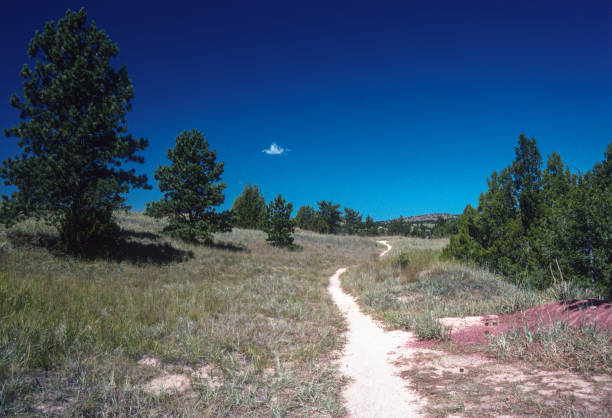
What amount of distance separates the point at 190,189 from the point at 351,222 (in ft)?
196

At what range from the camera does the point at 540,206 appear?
11.9 meters

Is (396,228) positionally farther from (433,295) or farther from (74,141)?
(74,141)

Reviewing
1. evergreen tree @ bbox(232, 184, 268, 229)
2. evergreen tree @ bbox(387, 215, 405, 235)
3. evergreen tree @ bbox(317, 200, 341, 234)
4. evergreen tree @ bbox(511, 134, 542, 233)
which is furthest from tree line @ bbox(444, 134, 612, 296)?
evergreen tree @ bbox(387, 215, 405, 235)

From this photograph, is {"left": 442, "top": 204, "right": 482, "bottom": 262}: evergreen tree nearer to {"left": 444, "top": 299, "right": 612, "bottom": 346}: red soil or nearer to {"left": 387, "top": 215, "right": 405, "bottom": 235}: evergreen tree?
{"left": 444, "top": 299, "right": 612, "bottom": 346}: red soil

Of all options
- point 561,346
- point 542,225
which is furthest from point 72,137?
point 542,225

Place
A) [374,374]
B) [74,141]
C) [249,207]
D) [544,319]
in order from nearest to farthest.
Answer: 1. [374,374]
2. [544,319]
3. [74,141]
4. [249,207]

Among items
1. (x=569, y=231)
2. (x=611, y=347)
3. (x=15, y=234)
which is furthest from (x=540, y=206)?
(x=15, y=234)

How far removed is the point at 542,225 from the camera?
996 cm

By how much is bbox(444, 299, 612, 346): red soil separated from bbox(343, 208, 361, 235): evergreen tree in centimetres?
6984

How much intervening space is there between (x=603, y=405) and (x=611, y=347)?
4.65ft

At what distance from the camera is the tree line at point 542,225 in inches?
287

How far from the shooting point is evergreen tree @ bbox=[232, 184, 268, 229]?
50.8 meters

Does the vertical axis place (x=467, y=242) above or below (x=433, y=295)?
above

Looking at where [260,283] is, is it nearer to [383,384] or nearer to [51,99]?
[383,384]
